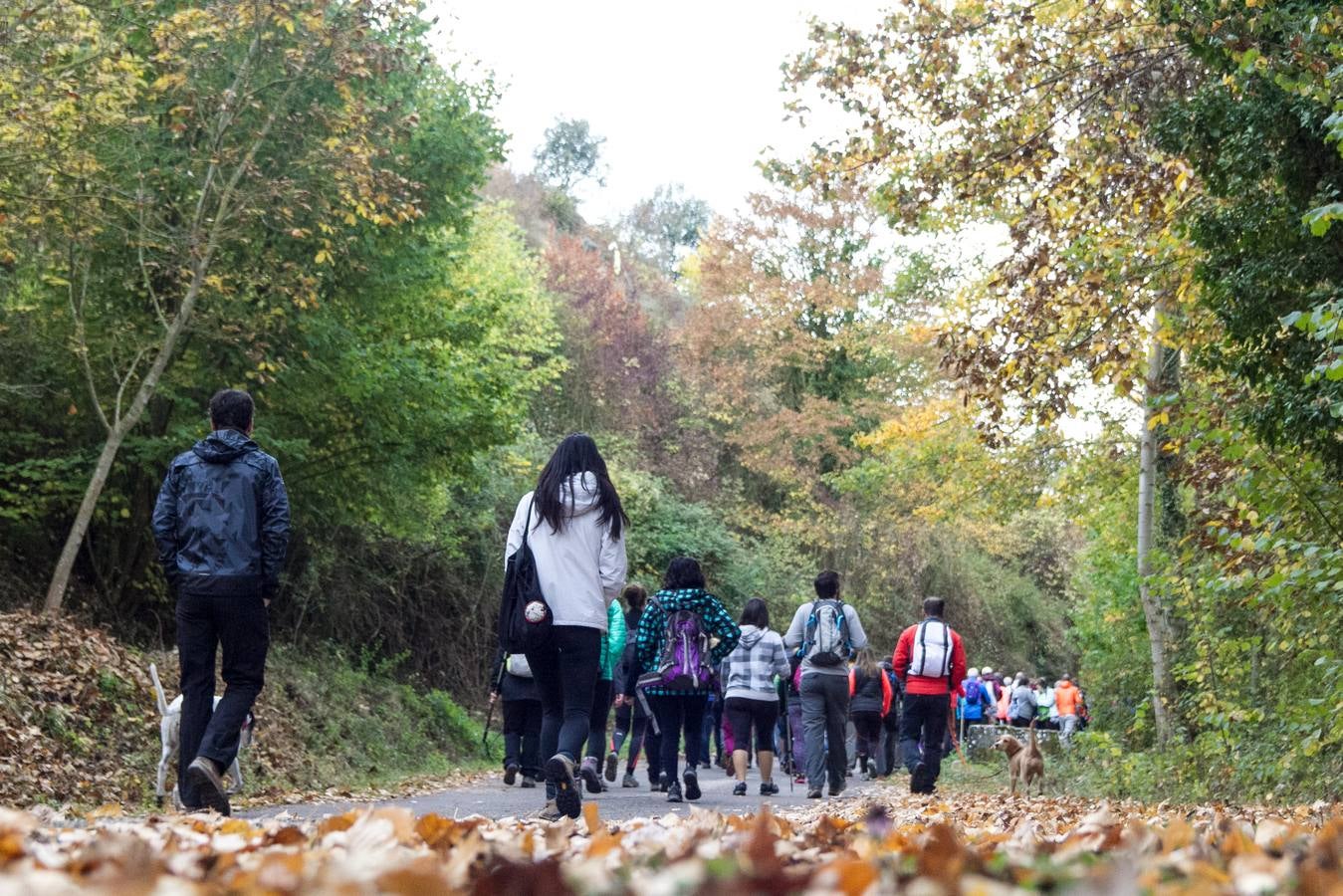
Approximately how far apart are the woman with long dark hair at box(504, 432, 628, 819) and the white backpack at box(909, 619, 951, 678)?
5.57 m

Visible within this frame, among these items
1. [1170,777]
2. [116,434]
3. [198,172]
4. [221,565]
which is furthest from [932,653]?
[198,172]

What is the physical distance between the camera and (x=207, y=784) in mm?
7352

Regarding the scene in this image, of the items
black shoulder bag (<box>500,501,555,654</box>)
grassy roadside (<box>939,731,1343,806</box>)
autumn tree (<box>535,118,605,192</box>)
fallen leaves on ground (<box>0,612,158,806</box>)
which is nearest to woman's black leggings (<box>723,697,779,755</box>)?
grassy roadside (<box>939,731,1343,806</box>)

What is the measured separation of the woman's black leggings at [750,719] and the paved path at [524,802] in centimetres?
56

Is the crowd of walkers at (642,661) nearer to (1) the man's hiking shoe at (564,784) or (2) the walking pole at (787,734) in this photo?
(1) the man's hiking shoe at (564,784)

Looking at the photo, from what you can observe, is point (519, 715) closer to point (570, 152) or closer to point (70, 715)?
point (70, 715)

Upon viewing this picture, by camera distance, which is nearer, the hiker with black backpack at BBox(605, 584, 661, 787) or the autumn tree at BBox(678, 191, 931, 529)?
the hiker with black backpack at BBox(605, 584, 661, 787)

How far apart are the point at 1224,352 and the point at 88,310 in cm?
1160

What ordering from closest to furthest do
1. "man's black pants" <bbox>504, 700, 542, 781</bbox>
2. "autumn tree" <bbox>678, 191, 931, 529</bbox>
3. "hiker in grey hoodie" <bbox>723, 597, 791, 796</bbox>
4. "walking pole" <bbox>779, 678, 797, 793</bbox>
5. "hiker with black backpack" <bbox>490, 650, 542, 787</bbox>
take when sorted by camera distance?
"hiker with black backpack" <bbox>490, 650, 542, 787</bbox> < "man's black pants" <bbox>504, 700, 542, 781</bbox> < "hiker in grey hoodie" <bbox>723, 597, 791, 796</bbox> < "walking pole" <bbox>779, 678, 797, 793</bbox> < "autumn tree" <bbox>678, 191, 931, 529</bbox>

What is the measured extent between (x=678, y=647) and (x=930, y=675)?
258cm

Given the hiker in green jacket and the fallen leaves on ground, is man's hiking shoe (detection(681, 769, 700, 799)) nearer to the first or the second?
the hiker in green jacket

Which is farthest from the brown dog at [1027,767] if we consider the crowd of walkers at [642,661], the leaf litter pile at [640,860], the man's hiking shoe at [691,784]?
the leaf litter pile at [640,860]

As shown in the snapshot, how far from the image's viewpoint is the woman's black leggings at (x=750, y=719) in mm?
14578

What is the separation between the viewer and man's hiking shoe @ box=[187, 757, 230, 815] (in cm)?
734
